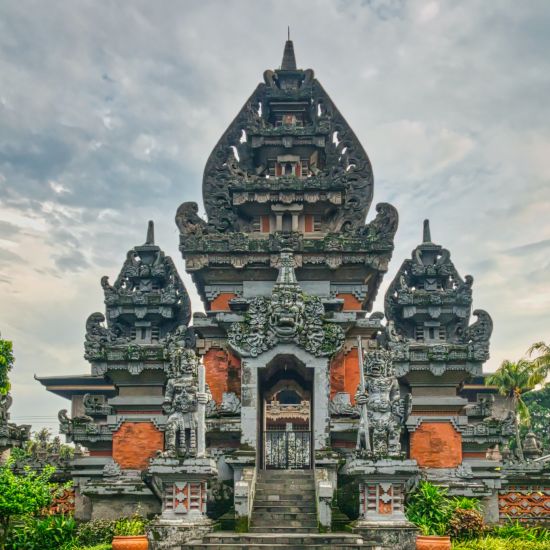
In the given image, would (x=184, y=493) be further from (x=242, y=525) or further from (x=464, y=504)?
(x=464, y=504)

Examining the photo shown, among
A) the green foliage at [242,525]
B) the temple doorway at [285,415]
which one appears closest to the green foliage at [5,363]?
the temple doorway at [285,415]

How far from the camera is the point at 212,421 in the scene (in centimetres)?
1647

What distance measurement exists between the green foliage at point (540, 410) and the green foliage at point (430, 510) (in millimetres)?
35035

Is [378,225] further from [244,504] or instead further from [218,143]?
[244,504]

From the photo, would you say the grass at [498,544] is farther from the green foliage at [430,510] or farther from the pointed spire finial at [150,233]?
the pointed spire finial at [150,233]

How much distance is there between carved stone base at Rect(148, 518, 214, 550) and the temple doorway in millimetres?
3805

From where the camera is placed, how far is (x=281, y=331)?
51.2ft

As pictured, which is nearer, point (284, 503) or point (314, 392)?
point (284, 503)

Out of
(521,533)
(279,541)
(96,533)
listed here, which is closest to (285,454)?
(96,533)

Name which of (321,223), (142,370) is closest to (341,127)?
(321,223)

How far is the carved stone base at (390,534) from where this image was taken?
41.2 feet

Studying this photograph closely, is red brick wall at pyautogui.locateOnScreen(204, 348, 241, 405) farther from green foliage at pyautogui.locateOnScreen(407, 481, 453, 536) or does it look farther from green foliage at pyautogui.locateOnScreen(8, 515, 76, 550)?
green foliage at pyautogui.locateOnScreen(407, 481, 453, 536)

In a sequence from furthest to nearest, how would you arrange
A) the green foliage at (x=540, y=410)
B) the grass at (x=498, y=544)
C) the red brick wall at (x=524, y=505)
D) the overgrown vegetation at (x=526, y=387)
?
the green foliage at (x=540, y=410), the overgrown vegetation at (x=526, y=387), the red brick wall at (x=524, y=505), the grass at (x=498, y=544)

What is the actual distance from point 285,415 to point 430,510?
19.8 metres
